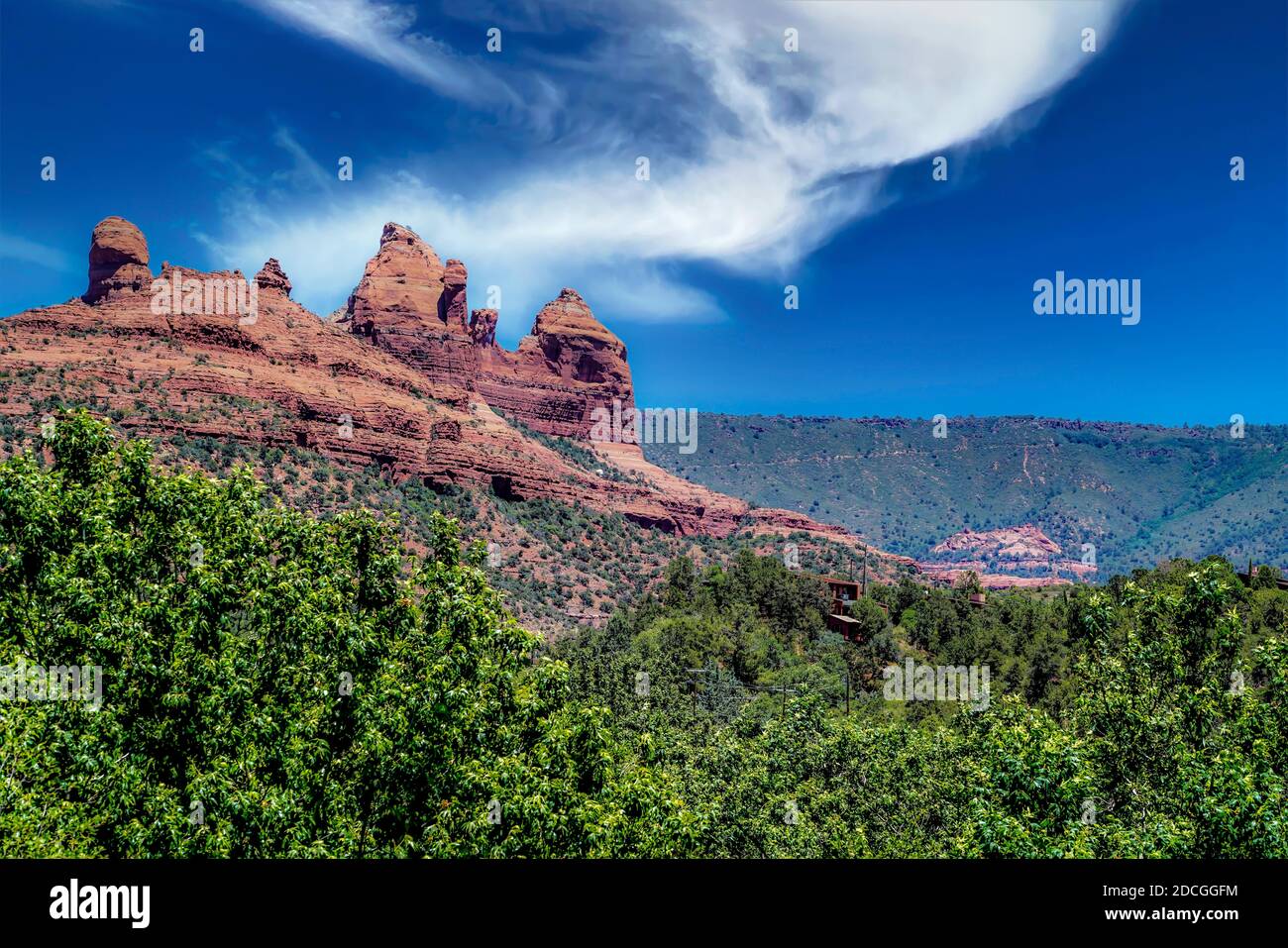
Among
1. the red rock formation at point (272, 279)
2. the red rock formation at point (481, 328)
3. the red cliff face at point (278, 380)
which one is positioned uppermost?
the red rock formation at point (481, 328)

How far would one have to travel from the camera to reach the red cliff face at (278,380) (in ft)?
314

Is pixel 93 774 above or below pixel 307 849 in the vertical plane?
above

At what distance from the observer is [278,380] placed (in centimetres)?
10925

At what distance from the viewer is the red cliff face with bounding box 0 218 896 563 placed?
95.8 meters

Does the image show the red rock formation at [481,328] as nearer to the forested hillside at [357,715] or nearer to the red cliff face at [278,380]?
the red cliff face at [278,380]

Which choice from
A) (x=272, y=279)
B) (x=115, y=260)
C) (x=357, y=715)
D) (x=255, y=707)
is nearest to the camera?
(x=255, y=707)

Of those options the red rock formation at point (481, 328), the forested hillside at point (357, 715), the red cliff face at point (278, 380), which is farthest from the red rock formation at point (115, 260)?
the forested hillside at point (357, 715)

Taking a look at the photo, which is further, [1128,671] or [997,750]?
[1128,671]

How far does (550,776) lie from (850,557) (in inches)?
5292

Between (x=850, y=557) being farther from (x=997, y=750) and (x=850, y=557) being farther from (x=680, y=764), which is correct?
(x=997, y=750)

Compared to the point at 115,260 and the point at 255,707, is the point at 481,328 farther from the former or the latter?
the point at 255,707

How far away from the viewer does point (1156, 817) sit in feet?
53.2

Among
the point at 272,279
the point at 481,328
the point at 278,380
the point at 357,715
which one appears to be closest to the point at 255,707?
the point at 357,715
